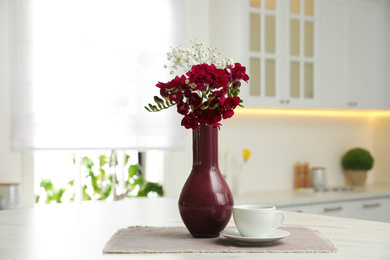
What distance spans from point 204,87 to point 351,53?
336cm

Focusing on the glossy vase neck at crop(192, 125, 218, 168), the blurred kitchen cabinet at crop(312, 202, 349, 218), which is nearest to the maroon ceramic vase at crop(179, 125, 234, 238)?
the glossy vase neck at crop(192, 125, 218, 168)

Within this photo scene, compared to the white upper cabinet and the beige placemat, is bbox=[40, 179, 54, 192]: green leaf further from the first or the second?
the beige placemat

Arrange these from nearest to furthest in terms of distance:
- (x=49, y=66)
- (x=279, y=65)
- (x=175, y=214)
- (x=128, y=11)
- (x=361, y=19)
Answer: (x=175, y=214) → (x=49, y=66) → (x=128, y=11) → (x=279, y=65) → (x=361, y=19)

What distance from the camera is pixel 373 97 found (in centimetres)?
482

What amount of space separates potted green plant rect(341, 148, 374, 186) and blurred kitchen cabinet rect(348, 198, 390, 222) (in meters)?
0.44

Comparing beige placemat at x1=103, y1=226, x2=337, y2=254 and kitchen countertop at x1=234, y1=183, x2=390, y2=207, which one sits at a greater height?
beige placemat at x1=103, y1=226, x2=337, y2=254

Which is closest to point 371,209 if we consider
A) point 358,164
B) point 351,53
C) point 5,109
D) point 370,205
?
point 370,205

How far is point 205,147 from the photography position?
1.70 meters

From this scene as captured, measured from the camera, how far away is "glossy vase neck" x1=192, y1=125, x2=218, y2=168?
168 cm

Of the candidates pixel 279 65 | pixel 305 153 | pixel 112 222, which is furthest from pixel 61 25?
pixel 305 153

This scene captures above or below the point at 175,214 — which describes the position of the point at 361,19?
above

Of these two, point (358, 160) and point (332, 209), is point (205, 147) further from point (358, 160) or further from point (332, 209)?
point (358, 160)

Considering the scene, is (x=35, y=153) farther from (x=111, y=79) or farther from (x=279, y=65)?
(x=279, y=65)

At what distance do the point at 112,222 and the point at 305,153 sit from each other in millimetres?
3066
